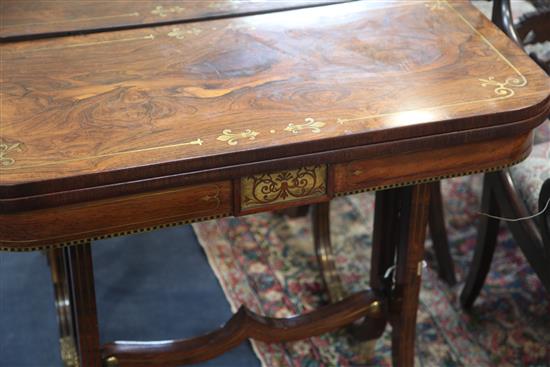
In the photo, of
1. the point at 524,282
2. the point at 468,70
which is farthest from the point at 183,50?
the point at 524,282

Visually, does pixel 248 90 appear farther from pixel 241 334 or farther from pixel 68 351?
pixel 68 351

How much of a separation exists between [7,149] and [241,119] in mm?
333

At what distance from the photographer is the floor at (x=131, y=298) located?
6.66 ft

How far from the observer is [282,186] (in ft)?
4.46

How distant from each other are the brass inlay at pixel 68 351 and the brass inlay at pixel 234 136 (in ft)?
2.56

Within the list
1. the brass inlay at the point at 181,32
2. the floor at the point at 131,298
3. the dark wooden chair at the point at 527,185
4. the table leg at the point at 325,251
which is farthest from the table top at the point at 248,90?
the floor at the point at 131,298

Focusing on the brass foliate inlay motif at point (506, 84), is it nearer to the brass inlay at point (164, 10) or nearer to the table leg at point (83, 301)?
the brass inlay at point (164, 10)

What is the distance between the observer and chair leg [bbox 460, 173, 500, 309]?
76.7 inches

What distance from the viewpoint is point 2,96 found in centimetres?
142

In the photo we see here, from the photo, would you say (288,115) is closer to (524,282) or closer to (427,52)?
(427,52)

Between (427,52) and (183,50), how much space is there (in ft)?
1.34

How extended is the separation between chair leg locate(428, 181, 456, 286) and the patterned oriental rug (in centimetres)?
3

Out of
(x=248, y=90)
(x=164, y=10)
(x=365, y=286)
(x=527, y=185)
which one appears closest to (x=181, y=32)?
(x=164, y=10)

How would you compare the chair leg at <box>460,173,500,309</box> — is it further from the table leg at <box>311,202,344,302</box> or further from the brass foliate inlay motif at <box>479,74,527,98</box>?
the brass foliate inlay motif at <box>479,74,527,98</box>
